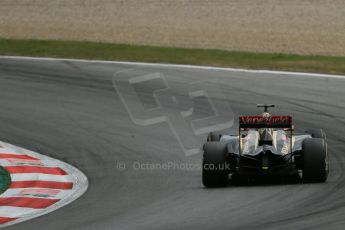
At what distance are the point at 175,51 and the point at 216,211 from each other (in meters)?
16.2

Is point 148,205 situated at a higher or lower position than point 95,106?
lower

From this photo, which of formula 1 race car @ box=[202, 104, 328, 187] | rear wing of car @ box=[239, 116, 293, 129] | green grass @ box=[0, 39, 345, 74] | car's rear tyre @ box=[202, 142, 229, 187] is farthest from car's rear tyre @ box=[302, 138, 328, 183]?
green grass @ box=[0, 39, 345, 74]

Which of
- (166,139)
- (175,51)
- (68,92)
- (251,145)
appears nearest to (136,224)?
(251,145)

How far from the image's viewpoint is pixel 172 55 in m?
26.8

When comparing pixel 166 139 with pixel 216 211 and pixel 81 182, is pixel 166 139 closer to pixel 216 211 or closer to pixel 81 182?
pixel 81 182

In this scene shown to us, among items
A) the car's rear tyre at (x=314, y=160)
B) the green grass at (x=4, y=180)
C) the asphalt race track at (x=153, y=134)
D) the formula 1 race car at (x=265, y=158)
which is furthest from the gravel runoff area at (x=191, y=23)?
the car's rear tyre at (x=314, y=160)

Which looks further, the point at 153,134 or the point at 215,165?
the point at 153,134

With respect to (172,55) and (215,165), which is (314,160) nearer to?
(215,165)

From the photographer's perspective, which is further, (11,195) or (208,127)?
(208,127)

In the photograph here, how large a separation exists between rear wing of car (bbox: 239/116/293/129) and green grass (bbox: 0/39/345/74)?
9.67 metres

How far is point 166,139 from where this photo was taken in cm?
1741

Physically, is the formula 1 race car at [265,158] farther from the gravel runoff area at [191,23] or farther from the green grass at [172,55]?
the gravel runoff area at [191,23]

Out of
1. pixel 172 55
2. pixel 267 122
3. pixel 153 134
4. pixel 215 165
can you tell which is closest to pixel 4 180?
pixel 215 165

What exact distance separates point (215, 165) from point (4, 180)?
11.5 ft
